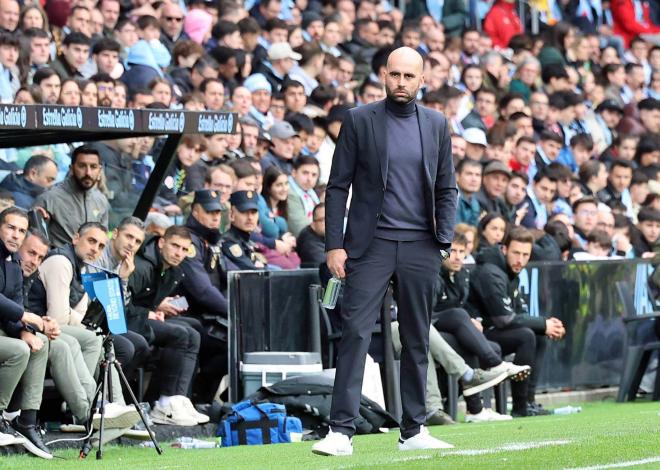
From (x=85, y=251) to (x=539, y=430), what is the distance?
3617mm

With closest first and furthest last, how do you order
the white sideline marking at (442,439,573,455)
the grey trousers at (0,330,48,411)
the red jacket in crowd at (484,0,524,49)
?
the white sideline marking at (442,439,573,455)
the grey trousers at (0,330,48,411)
the red jacket in crowd at (484,0,524,49)

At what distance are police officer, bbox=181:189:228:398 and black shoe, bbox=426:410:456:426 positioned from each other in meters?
1.80

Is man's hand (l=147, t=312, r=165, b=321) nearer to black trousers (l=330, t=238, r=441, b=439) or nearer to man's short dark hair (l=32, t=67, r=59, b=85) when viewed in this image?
man's short dark hair (l=32, t=67, r=59, b=85)

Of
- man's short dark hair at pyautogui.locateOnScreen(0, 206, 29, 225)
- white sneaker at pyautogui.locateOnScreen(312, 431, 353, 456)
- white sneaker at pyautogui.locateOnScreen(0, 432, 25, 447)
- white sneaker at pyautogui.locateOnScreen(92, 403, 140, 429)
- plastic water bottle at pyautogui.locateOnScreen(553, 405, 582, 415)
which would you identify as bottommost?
plastic water bottle at pyautogui.locateOnScreen(553, 405, 582, 415)

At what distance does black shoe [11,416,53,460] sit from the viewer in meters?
11.7

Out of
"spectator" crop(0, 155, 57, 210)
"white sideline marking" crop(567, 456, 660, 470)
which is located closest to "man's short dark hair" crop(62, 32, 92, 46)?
"spectator" crop(0, 155, 57, 210)

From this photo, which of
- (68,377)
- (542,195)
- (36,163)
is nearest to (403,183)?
(68,377)

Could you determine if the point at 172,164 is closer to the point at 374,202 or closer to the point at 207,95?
the point at 207,95

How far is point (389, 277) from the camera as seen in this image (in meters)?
9.84

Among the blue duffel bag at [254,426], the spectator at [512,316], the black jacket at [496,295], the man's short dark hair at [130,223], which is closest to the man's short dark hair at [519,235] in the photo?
the spectator at [512,316]

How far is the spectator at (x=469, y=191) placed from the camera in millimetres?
18734

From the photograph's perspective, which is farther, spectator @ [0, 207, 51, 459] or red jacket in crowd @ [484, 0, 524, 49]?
red jacket in crowd @ [484, 0, 524, 49]

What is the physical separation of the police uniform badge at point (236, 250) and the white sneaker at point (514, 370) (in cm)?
246

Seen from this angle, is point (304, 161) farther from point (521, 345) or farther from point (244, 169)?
point (521, 345)
